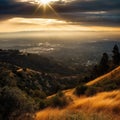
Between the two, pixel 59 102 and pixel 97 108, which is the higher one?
pixel 97 108

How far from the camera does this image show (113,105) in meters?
23.4

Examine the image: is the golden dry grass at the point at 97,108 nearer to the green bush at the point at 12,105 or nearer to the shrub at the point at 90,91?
the green bush at the point at 12,105

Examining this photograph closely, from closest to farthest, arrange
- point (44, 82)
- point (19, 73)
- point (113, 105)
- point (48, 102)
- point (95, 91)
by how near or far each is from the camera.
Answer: point (113, 105) → point (48, 102) → point (95, 91) → point (19, 73) → point (44, 82)

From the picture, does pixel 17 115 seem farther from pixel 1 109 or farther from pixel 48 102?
pixel 48 102

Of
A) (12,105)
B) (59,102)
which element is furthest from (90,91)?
(12,105)

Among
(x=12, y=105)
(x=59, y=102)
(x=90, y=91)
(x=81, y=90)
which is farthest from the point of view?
(x=81, y=90)

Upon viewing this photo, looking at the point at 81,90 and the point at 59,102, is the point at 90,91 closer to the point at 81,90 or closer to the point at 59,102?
the point at 81,90

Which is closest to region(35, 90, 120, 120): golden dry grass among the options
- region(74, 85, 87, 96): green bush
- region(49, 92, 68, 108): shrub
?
region(49, 92, 68, 108): shrub

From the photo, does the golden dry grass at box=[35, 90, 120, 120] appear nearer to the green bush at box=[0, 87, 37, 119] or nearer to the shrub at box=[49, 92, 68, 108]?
the shrub at box=[49, 92, 68, 108]

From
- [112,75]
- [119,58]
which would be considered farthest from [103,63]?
[112,75]

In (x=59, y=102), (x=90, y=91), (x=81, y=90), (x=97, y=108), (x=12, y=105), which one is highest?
(x=12, y=105)

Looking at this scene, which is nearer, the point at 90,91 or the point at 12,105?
the point at 12,105

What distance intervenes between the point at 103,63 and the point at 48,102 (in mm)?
51666

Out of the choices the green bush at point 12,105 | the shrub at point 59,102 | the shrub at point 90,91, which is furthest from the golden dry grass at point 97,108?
the shrub at point 90,91
